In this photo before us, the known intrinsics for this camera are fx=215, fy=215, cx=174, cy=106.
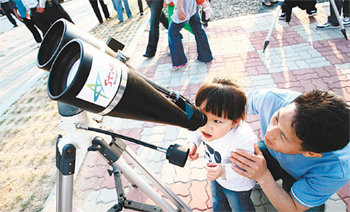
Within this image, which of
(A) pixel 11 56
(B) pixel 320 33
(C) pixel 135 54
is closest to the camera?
(B) pixel 320 33

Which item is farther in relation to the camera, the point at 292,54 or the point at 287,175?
the point at 292,54

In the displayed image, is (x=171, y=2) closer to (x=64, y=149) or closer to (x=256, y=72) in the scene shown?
(x=256, y=72)

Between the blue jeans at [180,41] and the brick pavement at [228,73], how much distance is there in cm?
18

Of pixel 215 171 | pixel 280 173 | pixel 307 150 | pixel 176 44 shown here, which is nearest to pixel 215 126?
pixel 215 171

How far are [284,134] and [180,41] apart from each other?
3.06 meters

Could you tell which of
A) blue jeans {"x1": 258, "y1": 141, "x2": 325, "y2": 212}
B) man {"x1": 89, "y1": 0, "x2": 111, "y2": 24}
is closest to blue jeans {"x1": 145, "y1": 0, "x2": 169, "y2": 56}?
blue jeans {"x1": 258, "y1": 141, "x2": 325, "y2": 212}

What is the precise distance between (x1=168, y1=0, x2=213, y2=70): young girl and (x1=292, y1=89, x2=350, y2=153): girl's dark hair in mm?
2763

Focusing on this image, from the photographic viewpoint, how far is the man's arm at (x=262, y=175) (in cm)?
116

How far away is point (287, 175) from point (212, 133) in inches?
28.2

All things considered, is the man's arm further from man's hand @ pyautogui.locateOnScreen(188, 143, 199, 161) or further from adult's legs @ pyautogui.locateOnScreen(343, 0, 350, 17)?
adult's legs @ pyautogui.locateOnScreen(343, 0, 350, 17)

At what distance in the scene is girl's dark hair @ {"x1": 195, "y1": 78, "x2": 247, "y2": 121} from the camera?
3.96 ft

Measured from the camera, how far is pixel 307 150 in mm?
1065

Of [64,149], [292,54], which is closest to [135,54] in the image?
[292,54]

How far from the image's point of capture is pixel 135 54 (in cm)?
498
